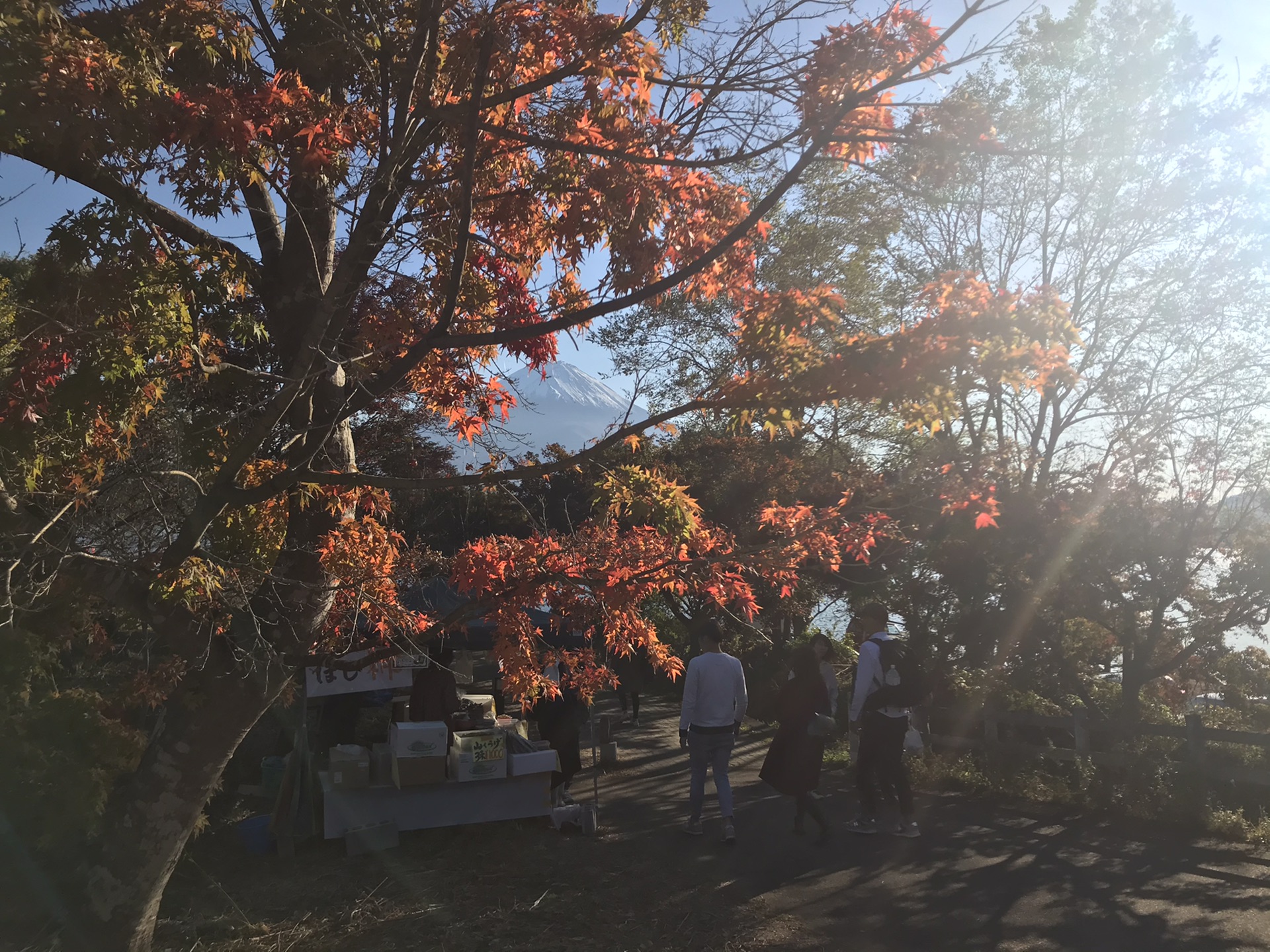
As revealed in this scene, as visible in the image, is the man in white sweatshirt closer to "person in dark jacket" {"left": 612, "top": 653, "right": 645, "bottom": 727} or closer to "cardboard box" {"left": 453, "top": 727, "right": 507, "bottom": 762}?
"cardboard box" {"left": 453, "top": 727, "right": 507, "bottom": 762}

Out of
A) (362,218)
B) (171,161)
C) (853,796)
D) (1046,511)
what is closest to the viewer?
(362,218)

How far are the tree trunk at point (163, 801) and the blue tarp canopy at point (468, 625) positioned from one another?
2388 mm

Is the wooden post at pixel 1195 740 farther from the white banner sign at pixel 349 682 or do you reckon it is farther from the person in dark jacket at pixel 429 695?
the white banner sign at pixel 349 682

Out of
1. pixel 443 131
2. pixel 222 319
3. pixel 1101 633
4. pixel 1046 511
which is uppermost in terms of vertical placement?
pixel 443 131

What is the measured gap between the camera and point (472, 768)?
8.59 m

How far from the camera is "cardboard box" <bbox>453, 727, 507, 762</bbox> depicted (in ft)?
28.4

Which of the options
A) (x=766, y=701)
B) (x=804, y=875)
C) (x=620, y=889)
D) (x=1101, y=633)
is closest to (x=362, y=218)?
(x=620, y=889)

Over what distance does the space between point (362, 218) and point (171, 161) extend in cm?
120

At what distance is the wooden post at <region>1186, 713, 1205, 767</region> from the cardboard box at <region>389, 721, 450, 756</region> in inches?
291

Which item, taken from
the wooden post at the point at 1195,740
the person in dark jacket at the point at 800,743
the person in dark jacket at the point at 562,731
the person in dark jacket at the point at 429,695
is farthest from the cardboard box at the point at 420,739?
the wooden post at the point at 1195,740

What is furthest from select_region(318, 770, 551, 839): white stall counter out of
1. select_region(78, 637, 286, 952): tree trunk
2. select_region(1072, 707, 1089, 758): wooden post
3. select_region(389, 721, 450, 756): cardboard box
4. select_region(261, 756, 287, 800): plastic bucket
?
select_region(1072, 707, 1089, 758): wooden post

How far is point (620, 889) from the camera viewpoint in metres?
6.71

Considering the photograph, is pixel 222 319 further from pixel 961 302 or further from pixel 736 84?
pixel 961 302

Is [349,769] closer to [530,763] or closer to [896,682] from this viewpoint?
[530,763]
